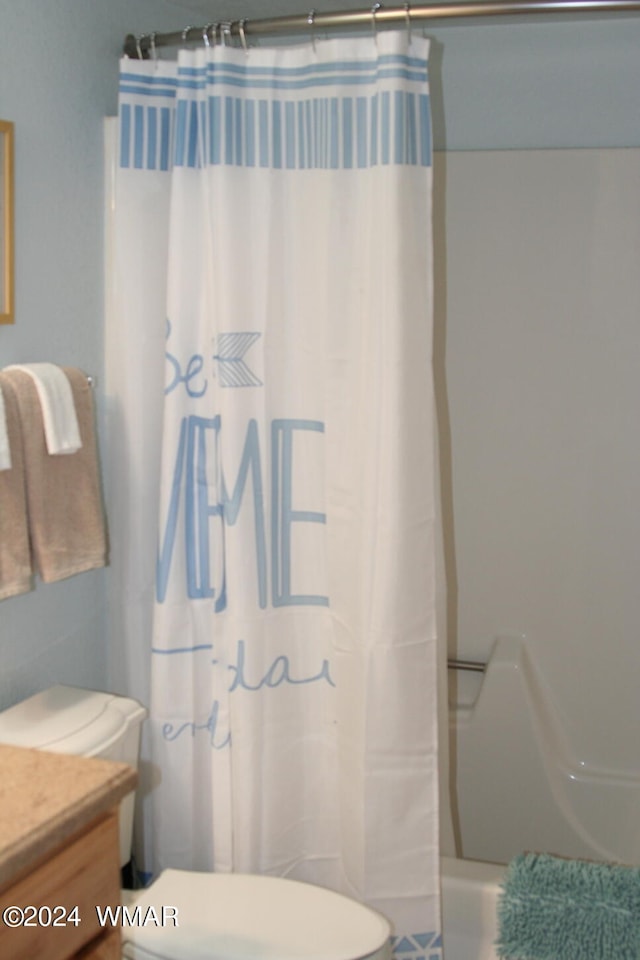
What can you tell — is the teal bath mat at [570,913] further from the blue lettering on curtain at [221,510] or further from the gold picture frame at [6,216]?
the gold picture frame at [6,216]

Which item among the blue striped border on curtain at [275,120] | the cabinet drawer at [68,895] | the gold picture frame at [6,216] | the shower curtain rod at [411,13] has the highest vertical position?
the shower curtain rod at [411,13]

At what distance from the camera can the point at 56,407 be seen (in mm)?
1855

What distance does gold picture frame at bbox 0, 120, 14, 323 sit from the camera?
72.9 inches

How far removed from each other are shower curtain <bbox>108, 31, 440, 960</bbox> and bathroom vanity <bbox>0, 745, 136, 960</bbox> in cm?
77

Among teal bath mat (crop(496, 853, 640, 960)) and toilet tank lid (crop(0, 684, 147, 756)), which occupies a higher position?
toilet tank lid (crop(0, 684, 147, 756))

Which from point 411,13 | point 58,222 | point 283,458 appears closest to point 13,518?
point 283,458

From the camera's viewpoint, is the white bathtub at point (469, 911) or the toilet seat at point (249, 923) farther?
the white bathtub at point (469, 911)

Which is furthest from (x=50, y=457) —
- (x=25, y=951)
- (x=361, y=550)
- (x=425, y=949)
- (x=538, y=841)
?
(x=538, y=841)

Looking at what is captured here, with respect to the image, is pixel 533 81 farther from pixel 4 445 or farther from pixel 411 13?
pixel 4 445

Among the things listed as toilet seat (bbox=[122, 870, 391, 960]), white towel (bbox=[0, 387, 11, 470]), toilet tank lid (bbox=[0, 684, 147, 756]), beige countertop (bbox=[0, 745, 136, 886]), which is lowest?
toilet seat (bbox=[122, 870, 391, 960])

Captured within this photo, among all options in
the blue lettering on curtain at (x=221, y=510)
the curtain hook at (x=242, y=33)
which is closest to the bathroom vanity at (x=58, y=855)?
the blue lettering on curtain at (x=221, y=510)

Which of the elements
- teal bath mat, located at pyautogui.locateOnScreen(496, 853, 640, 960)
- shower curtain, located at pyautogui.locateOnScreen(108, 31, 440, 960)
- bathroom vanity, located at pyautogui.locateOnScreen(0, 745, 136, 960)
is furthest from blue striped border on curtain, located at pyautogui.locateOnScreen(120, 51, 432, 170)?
teal bath mat, located at pyautogui.locateOnScreen(496, 853, 640, 960)

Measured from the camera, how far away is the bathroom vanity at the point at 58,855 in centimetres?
114

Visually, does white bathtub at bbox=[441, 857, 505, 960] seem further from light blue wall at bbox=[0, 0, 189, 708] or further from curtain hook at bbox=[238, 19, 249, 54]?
curtain hook at bbox=[238, 19, 249, 54]
